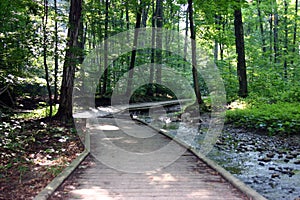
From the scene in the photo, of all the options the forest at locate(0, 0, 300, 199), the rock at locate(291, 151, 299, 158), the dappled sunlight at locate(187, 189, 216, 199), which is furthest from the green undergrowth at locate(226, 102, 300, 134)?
the dappled sunlight at locate(187, 189, 216, 199)

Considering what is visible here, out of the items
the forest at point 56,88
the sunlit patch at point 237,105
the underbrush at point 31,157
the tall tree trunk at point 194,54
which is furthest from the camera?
the sunlit patch at point 237,105

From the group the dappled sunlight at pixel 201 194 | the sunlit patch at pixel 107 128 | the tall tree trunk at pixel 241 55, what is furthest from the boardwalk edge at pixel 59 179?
the tall tree trunk at pixel 241 55

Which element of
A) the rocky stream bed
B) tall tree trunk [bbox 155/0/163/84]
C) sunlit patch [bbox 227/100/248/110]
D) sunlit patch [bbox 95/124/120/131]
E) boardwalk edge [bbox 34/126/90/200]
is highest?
tall tree trunk [bbox 155/0/163/84]

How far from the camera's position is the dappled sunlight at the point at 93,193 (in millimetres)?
3979

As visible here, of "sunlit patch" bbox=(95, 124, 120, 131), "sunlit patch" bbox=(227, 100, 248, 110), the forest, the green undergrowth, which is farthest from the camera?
"sunlit patch" bbox=(227, 100, 248, 110)

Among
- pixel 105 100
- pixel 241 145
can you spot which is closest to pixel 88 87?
pixel 105 100

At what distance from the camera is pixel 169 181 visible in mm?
4695

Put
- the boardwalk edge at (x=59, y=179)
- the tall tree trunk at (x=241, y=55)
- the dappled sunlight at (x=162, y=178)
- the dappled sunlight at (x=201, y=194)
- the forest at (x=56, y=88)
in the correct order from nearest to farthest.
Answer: the boardwalk edge at (x=59, y=179) < the dappled sunlight at (x=201, y=194) < the dappled sunlight at (x=162, y=178) < the forest at (x=56, y=88) < the tall tree trunk at (x=241, y=55)

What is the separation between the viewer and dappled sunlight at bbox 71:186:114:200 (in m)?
3.98

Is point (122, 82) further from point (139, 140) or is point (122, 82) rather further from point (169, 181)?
point (169, 181)

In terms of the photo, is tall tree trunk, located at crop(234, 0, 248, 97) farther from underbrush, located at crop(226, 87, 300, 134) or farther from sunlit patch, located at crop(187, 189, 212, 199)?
sunlit patch, located at crop(187, 189, 212, 199)

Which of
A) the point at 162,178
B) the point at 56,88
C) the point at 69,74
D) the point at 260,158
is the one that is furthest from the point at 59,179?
the point at 56,88

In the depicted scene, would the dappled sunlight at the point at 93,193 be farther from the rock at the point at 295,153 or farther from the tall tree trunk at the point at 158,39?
the tall tree trunk at the point at 158,39

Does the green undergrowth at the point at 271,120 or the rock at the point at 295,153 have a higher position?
the green undergrowth at the point at 271,120
